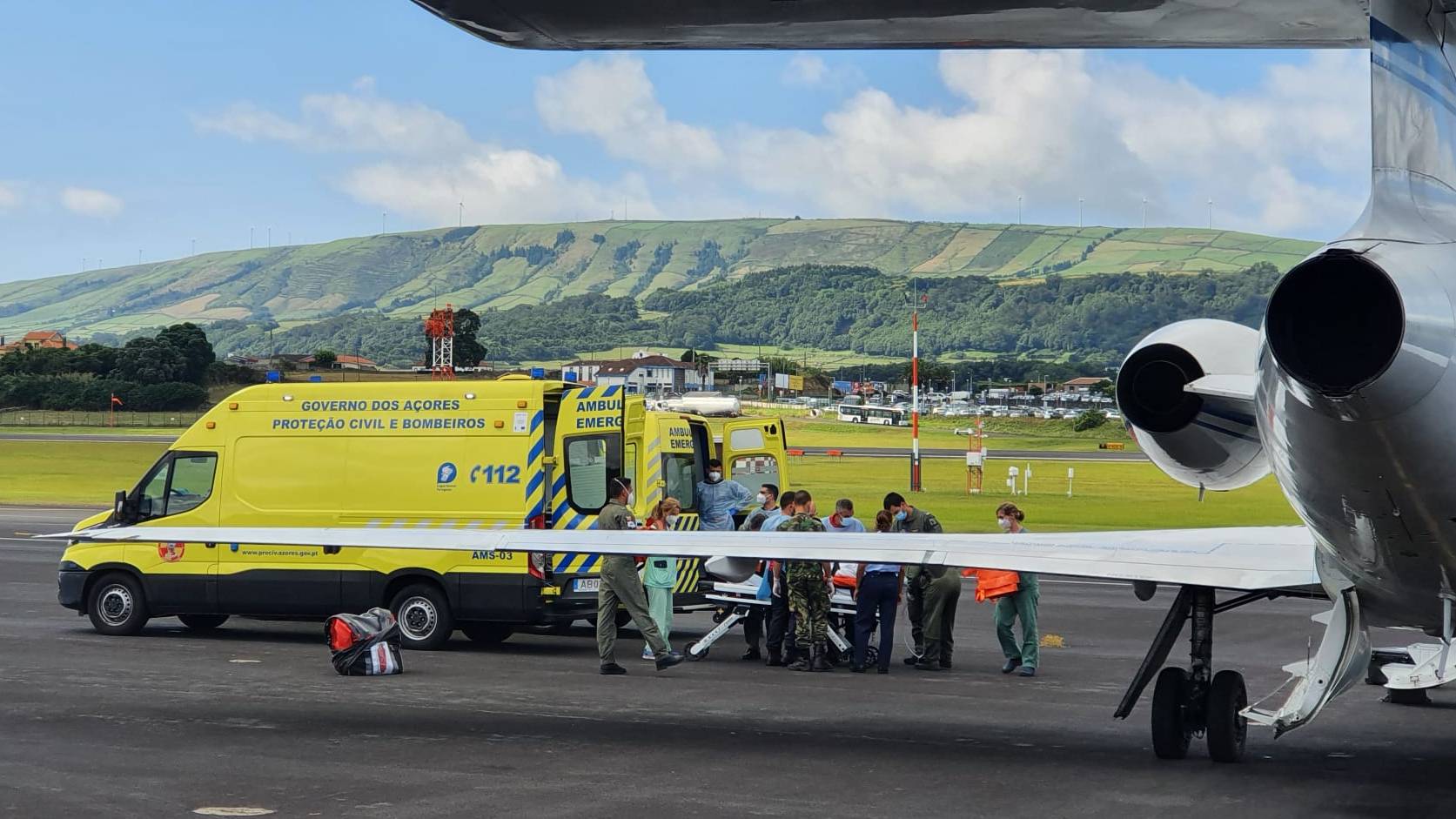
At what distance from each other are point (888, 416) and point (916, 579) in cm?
8251

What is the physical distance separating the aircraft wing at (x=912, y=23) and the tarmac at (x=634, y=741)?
473 cm

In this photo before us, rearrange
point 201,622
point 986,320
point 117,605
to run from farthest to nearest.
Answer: point 986,320, point 201,622, point 117,605

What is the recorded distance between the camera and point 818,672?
17562 millimetres

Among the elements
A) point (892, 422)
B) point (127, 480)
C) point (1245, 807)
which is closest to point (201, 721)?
point (1245, 807)

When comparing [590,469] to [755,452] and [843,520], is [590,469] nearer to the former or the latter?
[843,520]

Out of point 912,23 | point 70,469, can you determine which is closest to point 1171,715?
point 912,23

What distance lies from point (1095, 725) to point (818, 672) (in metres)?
4.47

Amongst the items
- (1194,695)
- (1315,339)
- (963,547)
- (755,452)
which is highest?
(1315,339)

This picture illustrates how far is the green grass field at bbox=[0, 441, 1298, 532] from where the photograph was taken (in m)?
39.5

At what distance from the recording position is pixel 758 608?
60.9ft

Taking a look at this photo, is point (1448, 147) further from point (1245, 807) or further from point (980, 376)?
point (980, 376)

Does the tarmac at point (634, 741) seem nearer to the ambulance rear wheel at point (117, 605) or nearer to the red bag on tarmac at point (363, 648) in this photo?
the red bag on tarmac at point (363, 648)

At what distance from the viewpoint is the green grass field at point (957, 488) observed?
39.5 meters

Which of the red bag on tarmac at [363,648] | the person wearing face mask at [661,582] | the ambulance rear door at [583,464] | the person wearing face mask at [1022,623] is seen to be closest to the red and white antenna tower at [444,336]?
the ambulance rear door at [583,464]
